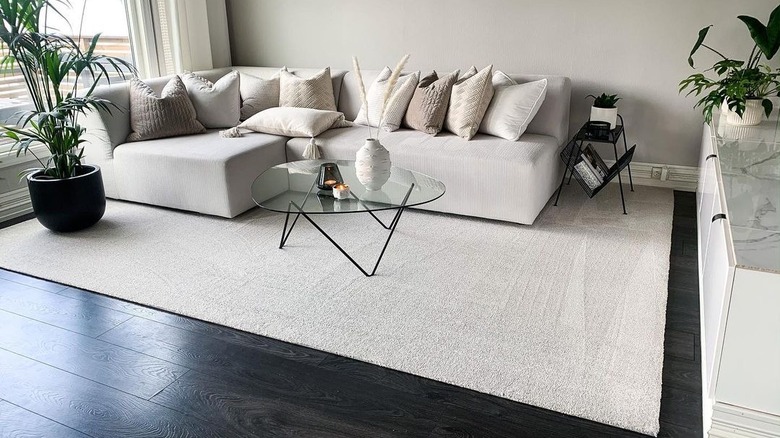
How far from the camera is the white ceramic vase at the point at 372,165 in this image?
10.1ft

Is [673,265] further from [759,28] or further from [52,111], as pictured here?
[52,111]

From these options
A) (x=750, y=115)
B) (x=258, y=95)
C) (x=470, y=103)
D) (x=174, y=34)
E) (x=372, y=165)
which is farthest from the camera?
(x=174, y=34)

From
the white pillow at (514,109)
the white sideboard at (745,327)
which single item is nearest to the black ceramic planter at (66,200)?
the white pillow at (514,109)

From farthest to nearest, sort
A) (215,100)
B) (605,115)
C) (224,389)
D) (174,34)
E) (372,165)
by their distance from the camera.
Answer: (174,34) < (215,100) < (605,115) < (372,165) < (224,389)

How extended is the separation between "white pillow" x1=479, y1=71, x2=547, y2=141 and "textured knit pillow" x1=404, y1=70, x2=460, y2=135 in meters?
0.29

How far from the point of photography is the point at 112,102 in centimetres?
402

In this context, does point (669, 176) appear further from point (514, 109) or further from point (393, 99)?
point (393, 99)

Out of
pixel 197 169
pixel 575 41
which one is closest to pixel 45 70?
pixel 197 169

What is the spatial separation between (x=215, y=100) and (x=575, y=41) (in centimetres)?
258

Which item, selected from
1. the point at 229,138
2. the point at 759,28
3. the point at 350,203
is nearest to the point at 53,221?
the point at 229,138

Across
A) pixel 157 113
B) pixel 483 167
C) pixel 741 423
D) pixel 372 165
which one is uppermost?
pixel 157 113

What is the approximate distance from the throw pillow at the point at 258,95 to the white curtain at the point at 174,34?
737 millimetres

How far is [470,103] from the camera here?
3.88m

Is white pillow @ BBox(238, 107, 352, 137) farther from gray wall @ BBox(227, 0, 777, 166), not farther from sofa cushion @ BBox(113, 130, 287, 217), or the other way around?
gray wall @ BBox(227, 0, 777, 166)
